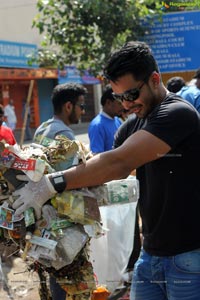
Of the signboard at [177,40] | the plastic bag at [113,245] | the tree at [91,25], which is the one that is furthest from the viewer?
the signboard at [177,40]

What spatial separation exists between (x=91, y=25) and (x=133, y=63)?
16.8 ft

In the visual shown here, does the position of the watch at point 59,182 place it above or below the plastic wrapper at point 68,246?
above

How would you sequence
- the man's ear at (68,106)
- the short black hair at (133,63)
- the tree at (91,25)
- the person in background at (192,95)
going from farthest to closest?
the tree at (91,25), the person in background at (192,95), the man's ear at (68,106), the short black hair at (133,63)

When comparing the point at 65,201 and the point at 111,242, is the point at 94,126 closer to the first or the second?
the point at 111,242

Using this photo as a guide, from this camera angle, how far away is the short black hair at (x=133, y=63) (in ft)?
6.85

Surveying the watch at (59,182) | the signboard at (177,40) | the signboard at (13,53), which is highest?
the signboard at (177,40)

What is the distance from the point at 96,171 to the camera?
2031 mm

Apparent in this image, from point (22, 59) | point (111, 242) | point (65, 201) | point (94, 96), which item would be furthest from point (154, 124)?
point (94, 96)

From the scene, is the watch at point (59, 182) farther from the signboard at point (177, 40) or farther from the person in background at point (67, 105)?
the signboard at point (177, 40)

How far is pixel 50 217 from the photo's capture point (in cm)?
204

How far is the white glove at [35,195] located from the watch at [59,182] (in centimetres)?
1

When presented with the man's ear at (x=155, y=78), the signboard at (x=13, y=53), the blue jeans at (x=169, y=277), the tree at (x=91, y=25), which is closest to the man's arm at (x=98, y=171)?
the man's ear at (x=155, y=78)

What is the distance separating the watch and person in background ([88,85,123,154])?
8.48ft

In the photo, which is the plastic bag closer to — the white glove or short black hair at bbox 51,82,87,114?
short black hair at bbox 51,82,87,114
